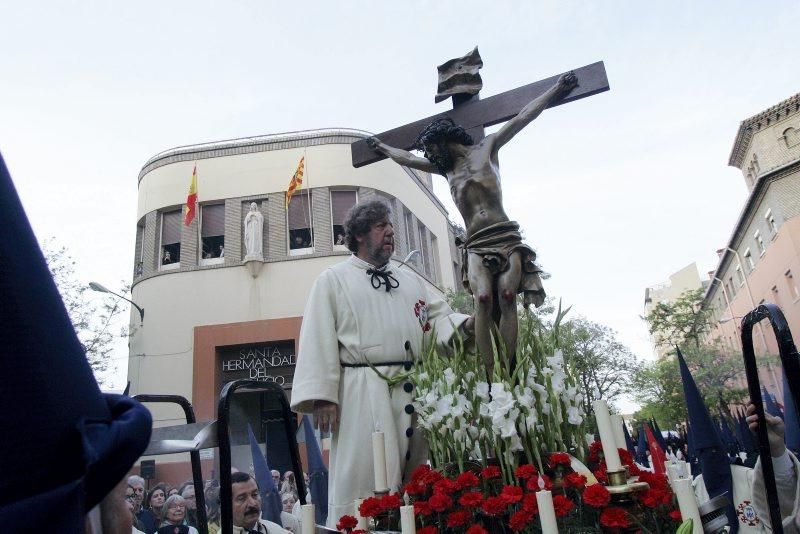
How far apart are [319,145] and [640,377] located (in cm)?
1898

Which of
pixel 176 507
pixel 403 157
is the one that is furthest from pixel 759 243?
pixel 176 507

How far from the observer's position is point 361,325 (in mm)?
3398

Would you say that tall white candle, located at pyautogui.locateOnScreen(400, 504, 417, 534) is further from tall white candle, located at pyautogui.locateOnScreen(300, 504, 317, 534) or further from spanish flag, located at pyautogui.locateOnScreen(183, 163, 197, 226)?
spanish flag, located at pyautogui.locateOnScreen(183, 163, 197, 226)

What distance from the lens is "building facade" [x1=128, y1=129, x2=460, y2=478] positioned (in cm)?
1603

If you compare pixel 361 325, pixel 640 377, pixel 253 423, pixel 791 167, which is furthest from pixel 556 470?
pixel 791 167

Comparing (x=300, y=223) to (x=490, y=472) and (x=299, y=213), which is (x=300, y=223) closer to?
(x=299, y=213)

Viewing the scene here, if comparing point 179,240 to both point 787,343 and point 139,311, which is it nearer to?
point 139,311

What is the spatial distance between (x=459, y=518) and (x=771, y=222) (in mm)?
32453

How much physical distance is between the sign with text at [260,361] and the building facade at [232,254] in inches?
1.1

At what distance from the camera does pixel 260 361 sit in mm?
16109

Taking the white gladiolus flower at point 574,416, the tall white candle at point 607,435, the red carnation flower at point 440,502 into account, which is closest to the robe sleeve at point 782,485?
the white gladiolus flower at point 574,416

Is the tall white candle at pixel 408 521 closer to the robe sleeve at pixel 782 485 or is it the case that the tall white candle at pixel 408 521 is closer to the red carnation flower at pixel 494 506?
the red carnation flower at pixel 494 506

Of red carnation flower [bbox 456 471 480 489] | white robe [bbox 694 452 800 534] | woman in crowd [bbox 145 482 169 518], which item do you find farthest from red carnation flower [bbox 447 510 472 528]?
woman in crowd [bbox 145 482 169 518]

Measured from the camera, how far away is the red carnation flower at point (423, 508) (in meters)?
2.32
